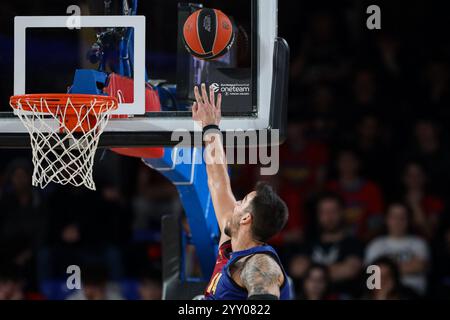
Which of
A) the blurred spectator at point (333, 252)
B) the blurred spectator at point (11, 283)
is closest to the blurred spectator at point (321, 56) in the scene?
the blurred spectator at point (333, 252)

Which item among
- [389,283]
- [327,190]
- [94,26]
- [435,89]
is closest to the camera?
[94,26]

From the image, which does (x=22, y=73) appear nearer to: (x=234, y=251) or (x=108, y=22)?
(x=108, y=22)

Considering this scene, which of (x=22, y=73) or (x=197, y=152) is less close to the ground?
(x=22, y=73)

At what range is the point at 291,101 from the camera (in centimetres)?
767

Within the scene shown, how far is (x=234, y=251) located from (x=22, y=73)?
47.9 inches

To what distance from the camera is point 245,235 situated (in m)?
4.27

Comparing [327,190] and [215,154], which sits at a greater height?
[215,154]

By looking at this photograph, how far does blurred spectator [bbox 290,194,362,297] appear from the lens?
6441 millimetres

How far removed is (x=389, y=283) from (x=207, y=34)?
93.9 inches

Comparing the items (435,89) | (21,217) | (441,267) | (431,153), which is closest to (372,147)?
(431,153)

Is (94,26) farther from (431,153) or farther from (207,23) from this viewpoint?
(431,153)

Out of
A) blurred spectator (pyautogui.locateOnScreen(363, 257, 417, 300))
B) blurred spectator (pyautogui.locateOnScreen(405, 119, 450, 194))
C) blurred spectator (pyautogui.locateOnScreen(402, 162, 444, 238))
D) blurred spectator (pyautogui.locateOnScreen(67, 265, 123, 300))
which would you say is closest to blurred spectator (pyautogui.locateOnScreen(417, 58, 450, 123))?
blurred spectator (pyautogui.locateOnScreen(405, 119, 450, 194))

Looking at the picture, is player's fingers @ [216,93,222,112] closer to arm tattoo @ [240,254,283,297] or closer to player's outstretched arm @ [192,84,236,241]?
player's outstretched arm @ [192,84,236,241]
